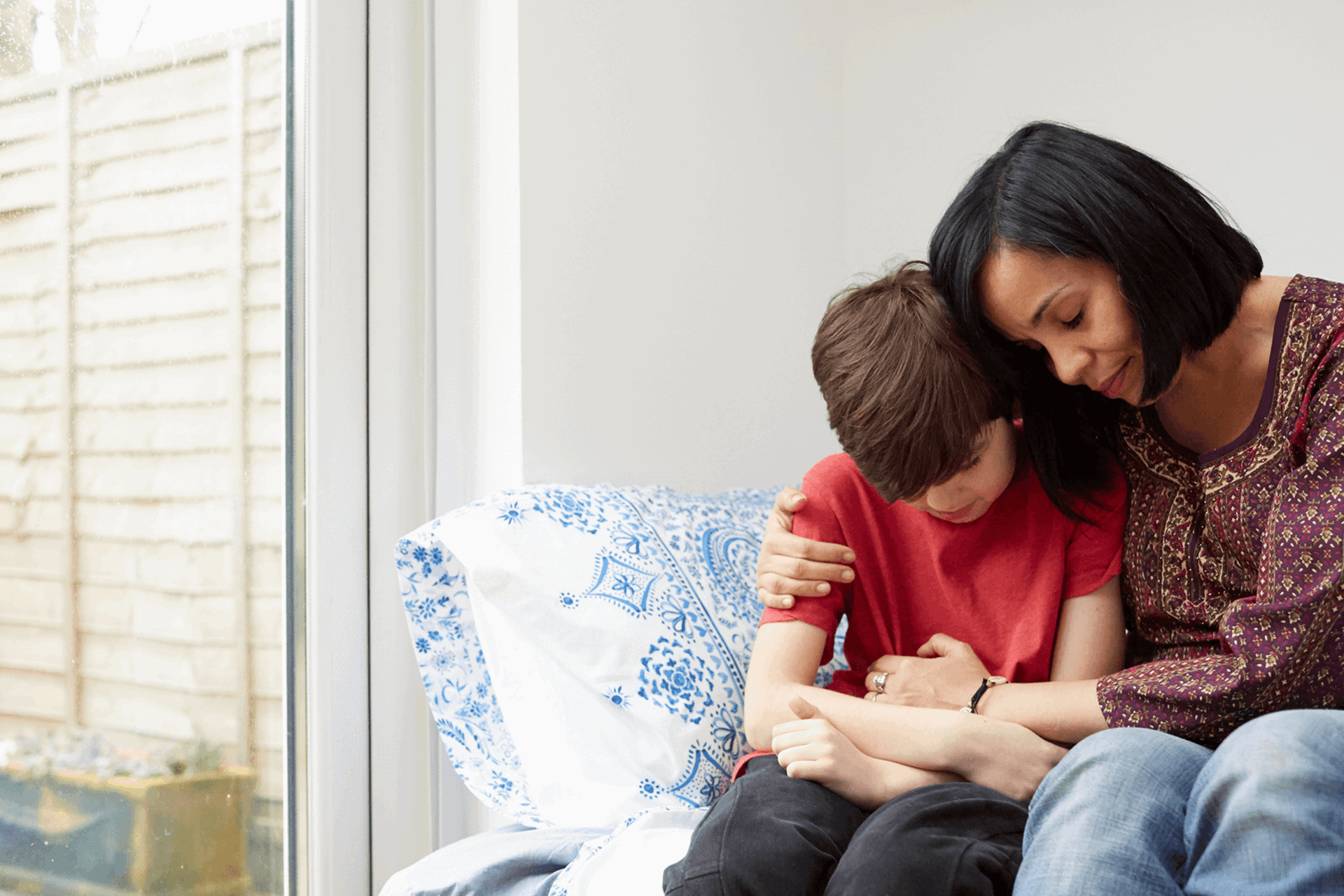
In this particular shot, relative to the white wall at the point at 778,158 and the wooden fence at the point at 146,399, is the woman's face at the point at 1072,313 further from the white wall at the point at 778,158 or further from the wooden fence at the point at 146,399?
the wooden fence at the point at 146,399

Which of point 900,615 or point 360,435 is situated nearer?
point 900,615

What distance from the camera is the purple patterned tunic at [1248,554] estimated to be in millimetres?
792

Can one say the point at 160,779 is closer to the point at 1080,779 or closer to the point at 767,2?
the point at 1080,779

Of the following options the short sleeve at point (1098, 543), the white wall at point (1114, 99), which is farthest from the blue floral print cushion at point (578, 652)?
the white wall at point (1114, 99)

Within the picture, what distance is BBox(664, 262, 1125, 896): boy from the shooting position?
2.50 ft

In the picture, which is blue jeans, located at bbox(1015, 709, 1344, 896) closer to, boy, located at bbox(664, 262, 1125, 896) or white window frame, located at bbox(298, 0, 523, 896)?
boy, located at bbox(664, 262, 1125, 896)

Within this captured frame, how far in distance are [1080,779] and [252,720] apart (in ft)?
3.02

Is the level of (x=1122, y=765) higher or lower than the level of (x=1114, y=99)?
lower

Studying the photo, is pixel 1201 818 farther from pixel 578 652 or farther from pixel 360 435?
pixel 360 435

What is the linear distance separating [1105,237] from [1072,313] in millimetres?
69

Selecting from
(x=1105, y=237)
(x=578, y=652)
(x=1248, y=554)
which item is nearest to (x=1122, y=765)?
(x=1248, y=554)

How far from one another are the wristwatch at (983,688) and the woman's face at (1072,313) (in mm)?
288

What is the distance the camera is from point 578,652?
106 cm

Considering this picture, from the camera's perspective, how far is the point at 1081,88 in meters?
1.86
